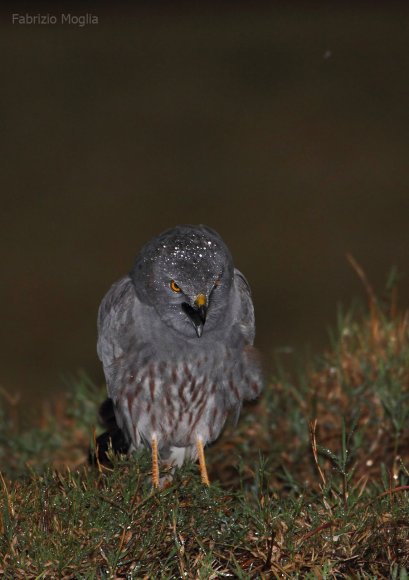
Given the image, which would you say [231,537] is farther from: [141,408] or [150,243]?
[150,243]

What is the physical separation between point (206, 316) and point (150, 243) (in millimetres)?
353

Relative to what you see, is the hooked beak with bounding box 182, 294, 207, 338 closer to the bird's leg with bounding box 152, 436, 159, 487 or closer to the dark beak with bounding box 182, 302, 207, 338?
the dark beak with bounding box 182, 302, 207, 338

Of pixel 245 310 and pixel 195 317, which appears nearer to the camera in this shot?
pixel 195 317

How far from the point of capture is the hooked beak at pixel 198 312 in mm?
3457

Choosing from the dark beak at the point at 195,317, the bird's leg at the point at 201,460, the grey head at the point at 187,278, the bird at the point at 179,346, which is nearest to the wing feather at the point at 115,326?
the bird at the point at 179,346

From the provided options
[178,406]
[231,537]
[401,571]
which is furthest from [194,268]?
[401,571]

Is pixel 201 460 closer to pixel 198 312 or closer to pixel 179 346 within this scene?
pixel 179 346

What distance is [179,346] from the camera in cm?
375

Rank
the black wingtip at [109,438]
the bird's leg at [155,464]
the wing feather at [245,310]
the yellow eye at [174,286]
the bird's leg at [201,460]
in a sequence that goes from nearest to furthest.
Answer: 1. the bird's leg at [155,464]
2. the yellow eye at [174,286]
3. the bird's leg at [201,460]
4. the wing feather at [245,310]
5. the black wingtip at [109,438]

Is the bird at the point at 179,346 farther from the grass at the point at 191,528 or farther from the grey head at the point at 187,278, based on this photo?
the grass at the point at 191,528

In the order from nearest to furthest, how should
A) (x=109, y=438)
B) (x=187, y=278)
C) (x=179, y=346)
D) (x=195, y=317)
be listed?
1. (x=187, y=278)
2. (x=195, y=317)
3. (x=179, y=346)
4. (x=109, y=438)

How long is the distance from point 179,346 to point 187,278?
1.24ft

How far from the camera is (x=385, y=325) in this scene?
4863 millimetres

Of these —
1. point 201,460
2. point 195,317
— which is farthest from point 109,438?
point 195,317
